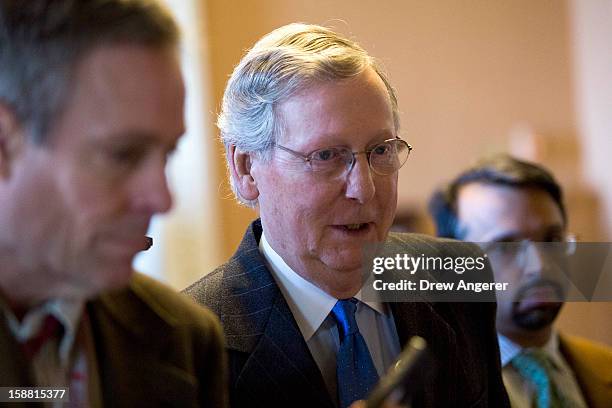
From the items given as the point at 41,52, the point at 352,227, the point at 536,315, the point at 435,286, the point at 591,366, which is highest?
the point at 41,52

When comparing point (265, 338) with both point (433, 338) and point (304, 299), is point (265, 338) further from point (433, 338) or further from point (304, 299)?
point (433, 338)

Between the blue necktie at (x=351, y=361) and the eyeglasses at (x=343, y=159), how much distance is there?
0.77 ft

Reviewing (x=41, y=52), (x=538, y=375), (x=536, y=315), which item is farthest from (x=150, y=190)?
(x=538, y=375)

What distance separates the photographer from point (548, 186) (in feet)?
6.77

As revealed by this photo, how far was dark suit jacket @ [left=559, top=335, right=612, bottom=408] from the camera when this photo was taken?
1.82m

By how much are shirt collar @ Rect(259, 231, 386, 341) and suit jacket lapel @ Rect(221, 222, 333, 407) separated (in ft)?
0.09

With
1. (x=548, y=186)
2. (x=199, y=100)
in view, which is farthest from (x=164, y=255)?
(x=548, y=186)

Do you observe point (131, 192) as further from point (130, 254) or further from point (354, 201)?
point (354, 201)

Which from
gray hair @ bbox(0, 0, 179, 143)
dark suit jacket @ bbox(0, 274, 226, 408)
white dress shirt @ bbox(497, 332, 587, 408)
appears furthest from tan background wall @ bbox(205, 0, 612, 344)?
gray hair @ bbox(0, 0, 179, 143)

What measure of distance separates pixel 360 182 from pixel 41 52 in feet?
2.18

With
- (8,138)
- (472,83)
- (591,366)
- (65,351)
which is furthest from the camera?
(472,83)

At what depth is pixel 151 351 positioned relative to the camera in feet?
3.53

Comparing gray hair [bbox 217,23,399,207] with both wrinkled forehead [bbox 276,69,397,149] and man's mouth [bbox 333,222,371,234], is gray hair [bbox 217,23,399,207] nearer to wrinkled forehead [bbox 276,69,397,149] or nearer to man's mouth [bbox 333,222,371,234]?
wrinkled forehead [bbox 276,69,397,149]

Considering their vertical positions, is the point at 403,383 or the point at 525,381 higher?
the point at 403,383
